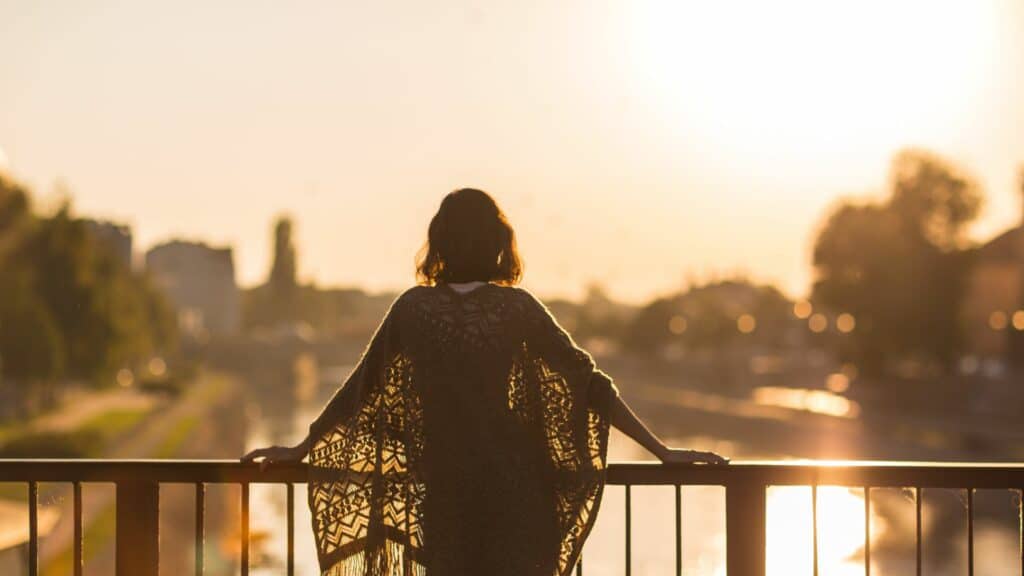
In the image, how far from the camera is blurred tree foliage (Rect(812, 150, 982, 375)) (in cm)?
4294

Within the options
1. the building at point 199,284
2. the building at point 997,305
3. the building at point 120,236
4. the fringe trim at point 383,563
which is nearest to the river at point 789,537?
the building at point 997,305

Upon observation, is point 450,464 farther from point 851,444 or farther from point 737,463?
point 851,444

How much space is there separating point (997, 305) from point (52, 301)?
30.5 metres

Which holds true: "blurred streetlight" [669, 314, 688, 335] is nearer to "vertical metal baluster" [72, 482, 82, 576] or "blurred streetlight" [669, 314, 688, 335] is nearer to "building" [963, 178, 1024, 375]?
"building" [963, 178, 1024, 375]

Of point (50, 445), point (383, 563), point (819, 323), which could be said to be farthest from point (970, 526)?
point (819, 323)

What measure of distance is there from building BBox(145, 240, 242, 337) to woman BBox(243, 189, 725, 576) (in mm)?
99877

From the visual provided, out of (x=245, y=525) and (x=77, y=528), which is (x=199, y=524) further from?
(x=77, y=528)

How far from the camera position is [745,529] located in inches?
159

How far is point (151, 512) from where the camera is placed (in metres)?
4.06

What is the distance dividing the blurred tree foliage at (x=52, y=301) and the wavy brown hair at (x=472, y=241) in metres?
32.8

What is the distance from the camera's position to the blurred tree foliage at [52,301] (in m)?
35.0

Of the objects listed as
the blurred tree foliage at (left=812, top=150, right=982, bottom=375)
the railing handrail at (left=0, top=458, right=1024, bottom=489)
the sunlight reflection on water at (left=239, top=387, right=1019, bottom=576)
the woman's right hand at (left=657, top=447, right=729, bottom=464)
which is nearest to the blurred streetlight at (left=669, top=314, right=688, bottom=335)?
the sunlight reflection on water at (left=239, top=387, right=1019, bottom=576)

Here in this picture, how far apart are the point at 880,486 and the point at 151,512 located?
2.21 metres

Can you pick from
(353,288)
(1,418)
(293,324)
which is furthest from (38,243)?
(353,288)
